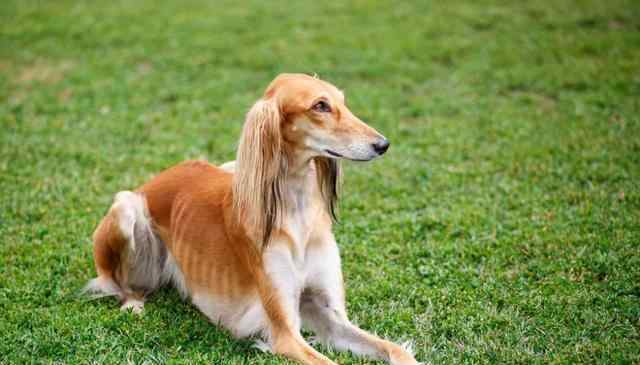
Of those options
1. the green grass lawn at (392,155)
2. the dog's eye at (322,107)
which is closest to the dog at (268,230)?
the dog's eye at (322,107)

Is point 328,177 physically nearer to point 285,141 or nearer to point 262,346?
point 285,141

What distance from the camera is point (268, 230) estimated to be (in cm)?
463

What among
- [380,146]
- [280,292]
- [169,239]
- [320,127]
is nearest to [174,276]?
[169,239]

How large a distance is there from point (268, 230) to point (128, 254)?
147 centimetres

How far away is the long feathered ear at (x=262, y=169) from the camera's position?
4477 millimetres

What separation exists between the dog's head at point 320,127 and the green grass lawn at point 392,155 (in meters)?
1.37

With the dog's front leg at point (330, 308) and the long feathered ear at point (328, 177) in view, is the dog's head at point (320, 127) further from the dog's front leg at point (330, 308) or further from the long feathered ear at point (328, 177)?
the dog's front leg at point (330, 308)

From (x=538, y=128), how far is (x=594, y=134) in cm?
68

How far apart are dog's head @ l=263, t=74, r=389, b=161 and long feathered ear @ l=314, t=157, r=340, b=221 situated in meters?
0.27

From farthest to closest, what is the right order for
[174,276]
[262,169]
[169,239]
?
1. [174,276]
2. [169,239]
3. [262,169]

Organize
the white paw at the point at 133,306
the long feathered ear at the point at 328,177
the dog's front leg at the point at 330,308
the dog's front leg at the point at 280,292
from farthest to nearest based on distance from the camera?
the white paw at the point at 133,306 < the long feathered ear at the point at 328,177 < the dog's front leg at the point at 330,308 < the dog's front leg at the point at 280,292

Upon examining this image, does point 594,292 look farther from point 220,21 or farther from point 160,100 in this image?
point 220,21

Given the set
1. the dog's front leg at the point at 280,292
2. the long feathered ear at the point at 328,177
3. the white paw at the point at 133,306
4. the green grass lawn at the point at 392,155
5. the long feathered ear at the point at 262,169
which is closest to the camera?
the long feathered ear at the point at 262,169

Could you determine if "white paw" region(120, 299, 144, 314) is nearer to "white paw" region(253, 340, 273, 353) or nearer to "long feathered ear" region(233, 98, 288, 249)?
"white paw" region(253, 340, 273, 353)
